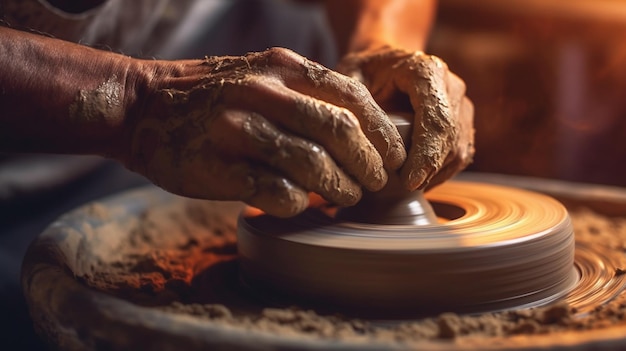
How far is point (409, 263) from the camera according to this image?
0.98 m

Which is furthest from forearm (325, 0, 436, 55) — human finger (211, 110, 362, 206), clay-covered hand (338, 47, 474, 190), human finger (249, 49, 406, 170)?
human finger (211, 110, 362, 206)

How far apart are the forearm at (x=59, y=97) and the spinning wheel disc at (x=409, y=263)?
11.0 inches

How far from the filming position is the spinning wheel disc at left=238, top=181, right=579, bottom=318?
0.99 metres

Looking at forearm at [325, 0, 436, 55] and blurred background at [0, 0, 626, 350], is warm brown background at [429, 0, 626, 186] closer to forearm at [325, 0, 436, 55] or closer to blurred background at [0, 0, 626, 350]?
blurred background at [0, 0, 626, 350]

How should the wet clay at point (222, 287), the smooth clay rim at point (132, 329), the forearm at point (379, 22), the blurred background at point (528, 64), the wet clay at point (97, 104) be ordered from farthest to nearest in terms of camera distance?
the blurred background at point (528, 64) < the forearm at point (379, 22) < the wet clay at point (97, 104) < the wet clay at point (222, 287) < the smooth clay rim at point (132, 329)

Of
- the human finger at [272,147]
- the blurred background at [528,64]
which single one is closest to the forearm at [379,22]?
the blurred background at [528,64]

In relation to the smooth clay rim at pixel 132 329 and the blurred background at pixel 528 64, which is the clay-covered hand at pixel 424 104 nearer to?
the smooth clay rim at pixel 132 329

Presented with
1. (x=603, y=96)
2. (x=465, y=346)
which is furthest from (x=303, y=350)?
(x=603, y=96)

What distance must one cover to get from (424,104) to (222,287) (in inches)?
17.5

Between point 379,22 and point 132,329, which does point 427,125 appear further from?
point 379,22

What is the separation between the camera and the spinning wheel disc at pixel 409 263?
99 centimetres

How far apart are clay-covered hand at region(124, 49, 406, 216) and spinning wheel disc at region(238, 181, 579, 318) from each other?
8 cm

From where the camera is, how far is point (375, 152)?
1010mm

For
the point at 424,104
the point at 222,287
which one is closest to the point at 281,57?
the point at 424,104
